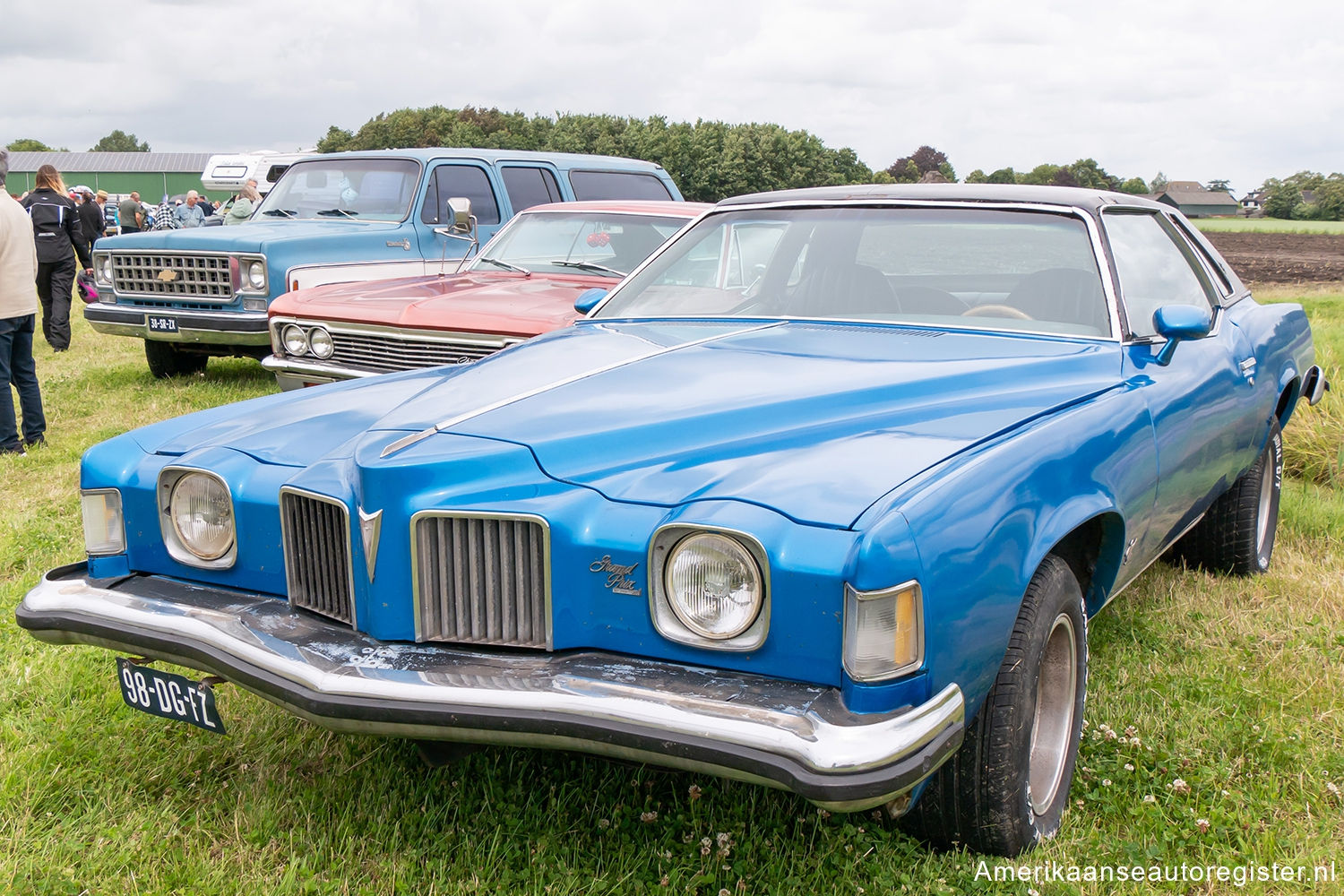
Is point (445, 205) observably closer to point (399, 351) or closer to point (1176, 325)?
point (399, 351)

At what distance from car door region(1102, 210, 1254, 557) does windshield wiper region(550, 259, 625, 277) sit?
11.2ft

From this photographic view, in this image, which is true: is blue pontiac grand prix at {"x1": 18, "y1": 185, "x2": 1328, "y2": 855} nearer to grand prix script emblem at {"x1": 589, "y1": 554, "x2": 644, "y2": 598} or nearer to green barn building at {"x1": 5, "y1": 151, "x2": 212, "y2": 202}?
grand prix script emblem at {"x1": 589, "y1": 554, "x2": 644, "y2": 598}

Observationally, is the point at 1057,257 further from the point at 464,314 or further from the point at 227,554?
the point at 464,314

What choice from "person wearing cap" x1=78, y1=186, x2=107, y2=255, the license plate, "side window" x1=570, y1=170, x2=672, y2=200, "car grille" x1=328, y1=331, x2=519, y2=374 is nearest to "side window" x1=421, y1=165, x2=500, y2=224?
"side window" x1=570, y1=170, x2=672, y2=200

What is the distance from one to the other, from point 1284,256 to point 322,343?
33.1m

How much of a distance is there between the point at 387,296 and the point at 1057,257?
4.39m

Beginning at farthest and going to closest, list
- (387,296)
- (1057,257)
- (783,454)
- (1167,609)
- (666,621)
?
(387,296) → (1167,609) → (1057,257) → (783,454) → (666,621)

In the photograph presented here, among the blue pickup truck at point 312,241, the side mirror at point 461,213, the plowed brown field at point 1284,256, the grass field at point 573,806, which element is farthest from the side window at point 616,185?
the plowed brown field at point 1284,256

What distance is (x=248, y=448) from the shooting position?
275 cm

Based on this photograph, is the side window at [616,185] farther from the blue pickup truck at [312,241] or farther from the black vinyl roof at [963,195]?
the black vinyl roof at [963,195]

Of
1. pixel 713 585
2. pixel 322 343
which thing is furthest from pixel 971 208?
pixel 322 343

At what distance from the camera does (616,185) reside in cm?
972

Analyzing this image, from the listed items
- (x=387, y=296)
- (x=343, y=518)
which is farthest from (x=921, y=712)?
(x=387, y=296)

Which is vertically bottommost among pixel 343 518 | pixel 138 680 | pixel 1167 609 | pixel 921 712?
pixel 1167 609
